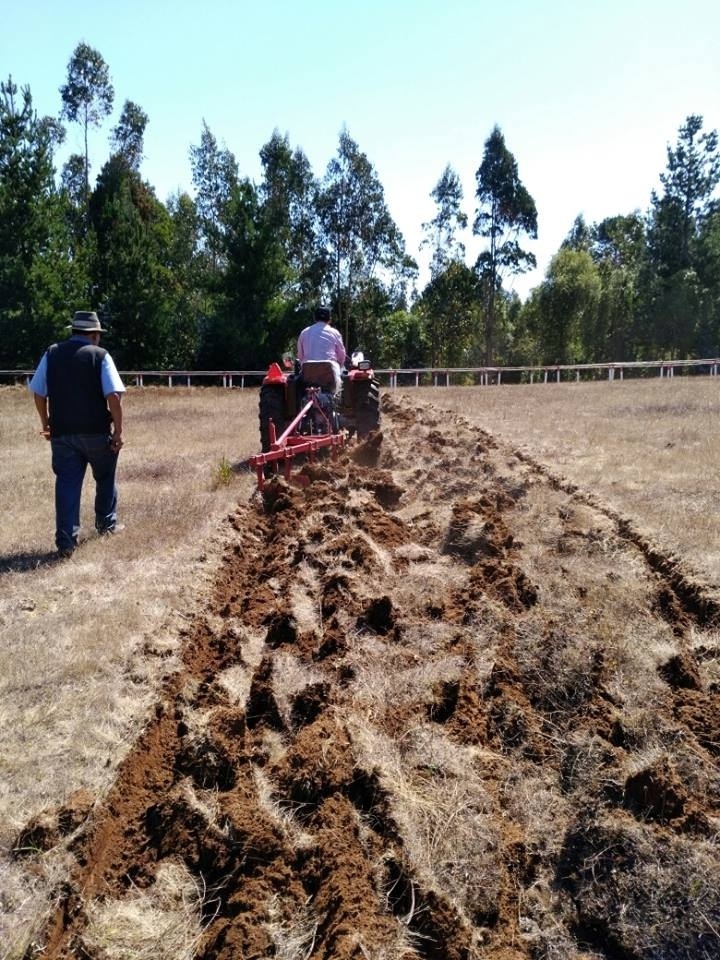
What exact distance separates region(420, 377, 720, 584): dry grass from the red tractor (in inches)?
83.4

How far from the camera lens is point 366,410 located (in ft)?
33.0

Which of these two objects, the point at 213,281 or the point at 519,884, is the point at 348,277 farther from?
the point at 519,884

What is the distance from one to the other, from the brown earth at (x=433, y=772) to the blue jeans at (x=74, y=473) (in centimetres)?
158

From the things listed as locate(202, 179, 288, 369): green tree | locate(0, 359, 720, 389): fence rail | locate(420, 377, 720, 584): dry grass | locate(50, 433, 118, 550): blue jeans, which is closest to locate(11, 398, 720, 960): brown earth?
locate(420, 377, 720, 584): dry grass

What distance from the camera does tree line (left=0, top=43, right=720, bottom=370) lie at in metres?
26.0

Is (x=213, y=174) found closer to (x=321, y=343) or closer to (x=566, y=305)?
Answer: (x=566, y=305)

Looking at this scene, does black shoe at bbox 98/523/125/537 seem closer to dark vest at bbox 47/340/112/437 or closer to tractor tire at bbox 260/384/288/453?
dark vest at bbox 47/340/112/437

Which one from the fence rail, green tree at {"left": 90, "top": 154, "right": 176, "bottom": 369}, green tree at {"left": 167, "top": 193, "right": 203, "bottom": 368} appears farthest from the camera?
green tree at {"left": 167, "top": 193, "right": 203, "bottom": 368}

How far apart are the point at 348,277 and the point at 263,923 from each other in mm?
34453

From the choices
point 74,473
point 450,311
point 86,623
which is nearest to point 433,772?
point 86,623

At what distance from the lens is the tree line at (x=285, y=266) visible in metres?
26.0

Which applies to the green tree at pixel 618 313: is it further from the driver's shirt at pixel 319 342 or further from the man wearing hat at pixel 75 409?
the man wearing hat at pixel 75 409

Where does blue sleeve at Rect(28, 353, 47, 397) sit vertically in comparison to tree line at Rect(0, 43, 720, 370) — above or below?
below

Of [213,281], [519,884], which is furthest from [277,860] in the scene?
[213,281]
